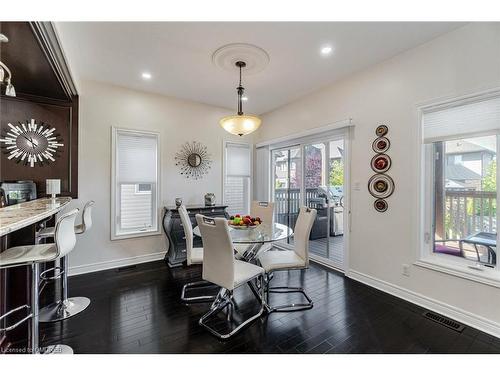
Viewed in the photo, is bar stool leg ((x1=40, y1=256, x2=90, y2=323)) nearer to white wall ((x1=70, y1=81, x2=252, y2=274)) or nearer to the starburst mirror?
white wall ((x1=70, y1=81, x2=252, y2=274))

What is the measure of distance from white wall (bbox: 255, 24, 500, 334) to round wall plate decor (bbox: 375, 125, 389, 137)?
0.18ft

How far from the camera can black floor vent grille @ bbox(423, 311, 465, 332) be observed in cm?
221

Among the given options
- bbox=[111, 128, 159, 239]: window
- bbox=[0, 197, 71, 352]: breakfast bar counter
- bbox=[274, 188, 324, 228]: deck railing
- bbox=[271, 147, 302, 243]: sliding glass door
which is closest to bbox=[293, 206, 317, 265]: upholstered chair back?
bbox=[274, 188, 324, 228]: deck railing

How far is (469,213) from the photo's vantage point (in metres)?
2.44

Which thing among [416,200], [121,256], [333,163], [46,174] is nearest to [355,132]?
[333,163]

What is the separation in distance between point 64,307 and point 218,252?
1.80 metres

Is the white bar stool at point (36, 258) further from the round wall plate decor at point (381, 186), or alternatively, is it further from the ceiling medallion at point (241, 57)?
the round wall plate decor at point (381, 186)

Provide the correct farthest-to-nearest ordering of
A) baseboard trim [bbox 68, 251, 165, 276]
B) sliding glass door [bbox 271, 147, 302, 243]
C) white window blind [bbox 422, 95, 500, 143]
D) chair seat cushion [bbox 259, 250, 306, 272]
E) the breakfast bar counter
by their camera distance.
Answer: sliding glass door [bbox 271, 147, 302, 243]
baseboard trim [bbox 68, 251, 165, 276]
chair seat cushion [bbox 259, 250, 306, 272]
white window blind [bbox 422, 95, 500, 143]
the breakfast bar counter

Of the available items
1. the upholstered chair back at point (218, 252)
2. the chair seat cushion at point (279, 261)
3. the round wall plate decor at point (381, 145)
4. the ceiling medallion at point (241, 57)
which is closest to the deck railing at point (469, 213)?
the round wall plate decor at point (381, 145)

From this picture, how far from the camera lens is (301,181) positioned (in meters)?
4.46

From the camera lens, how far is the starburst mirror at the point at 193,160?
4371mm

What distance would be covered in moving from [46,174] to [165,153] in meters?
1.66

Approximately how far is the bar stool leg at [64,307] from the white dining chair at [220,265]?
1.36 metres
